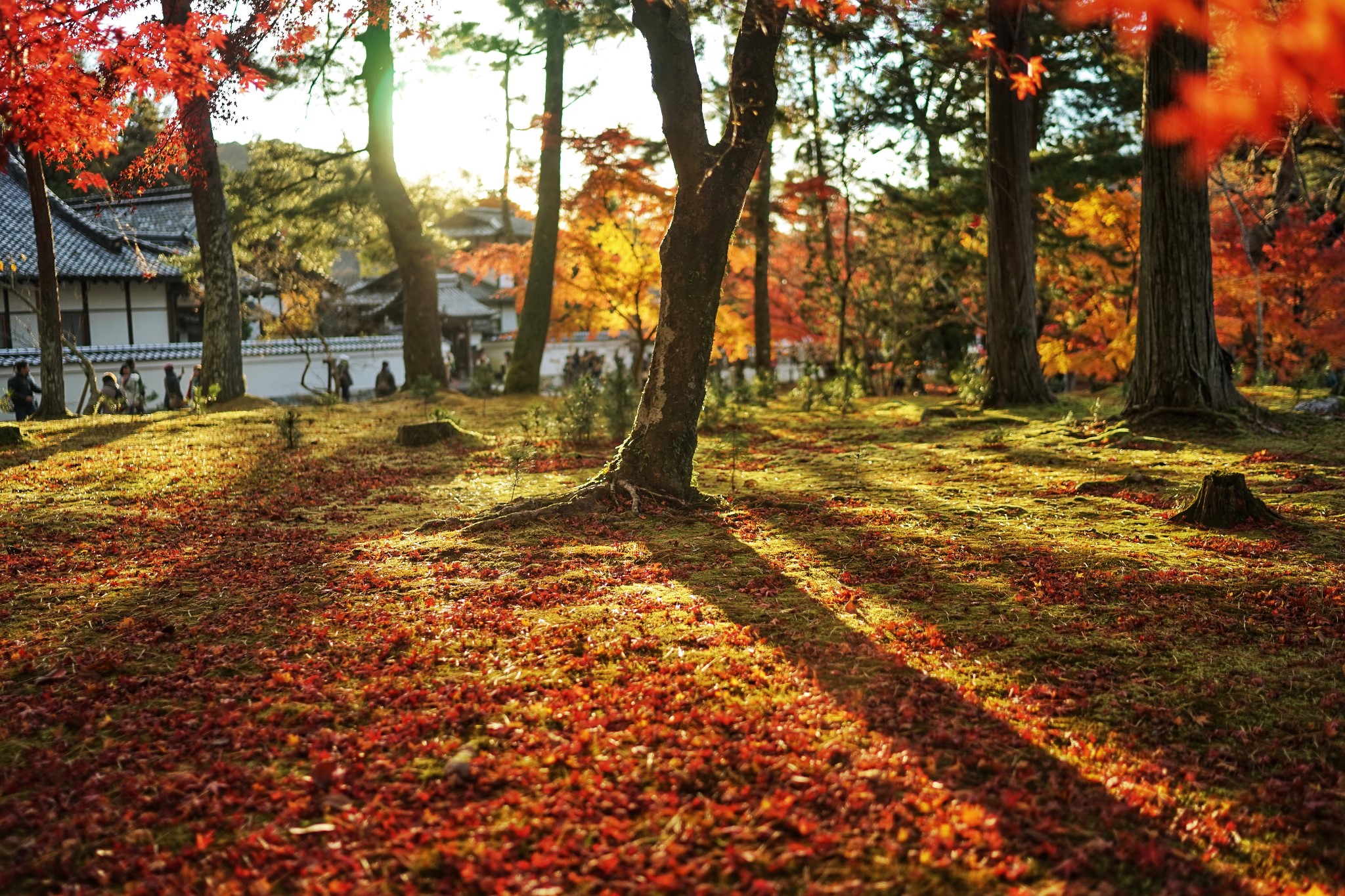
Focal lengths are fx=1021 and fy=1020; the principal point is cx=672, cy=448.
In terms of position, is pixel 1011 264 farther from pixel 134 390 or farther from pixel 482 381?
pixel 134 390

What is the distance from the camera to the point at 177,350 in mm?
24641

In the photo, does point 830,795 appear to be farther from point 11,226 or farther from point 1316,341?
point 11,226

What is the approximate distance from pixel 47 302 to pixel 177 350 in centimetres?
1120

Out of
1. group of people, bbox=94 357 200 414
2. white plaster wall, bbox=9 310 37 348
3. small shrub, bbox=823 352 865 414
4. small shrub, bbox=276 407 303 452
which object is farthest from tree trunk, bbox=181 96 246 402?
small shrub, bbox=823 352 865 414

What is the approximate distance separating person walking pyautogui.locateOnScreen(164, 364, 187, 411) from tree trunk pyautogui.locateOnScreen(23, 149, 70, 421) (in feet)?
27.1

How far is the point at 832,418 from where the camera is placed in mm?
13586

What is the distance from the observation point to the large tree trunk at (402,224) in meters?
17.2

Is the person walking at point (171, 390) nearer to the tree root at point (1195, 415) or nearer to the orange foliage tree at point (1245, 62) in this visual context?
the orange foliage tree at point (1245, 62)

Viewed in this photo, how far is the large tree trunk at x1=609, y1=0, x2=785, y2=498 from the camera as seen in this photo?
6.49 meters

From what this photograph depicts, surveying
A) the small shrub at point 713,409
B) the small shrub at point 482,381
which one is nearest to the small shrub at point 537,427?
the small shrub at point 713,409

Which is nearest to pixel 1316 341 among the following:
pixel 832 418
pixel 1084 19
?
pixel 1084 19

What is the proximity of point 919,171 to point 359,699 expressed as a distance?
1775cm

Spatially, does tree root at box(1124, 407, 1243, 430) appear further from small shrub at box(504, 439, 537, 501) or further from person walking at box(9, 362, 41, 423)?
person walking at box(9, 362, 41, 423)

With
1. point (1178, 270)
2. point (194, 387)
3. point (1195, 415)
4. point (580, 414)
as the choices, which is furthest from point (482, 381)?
point (1195, 415)
